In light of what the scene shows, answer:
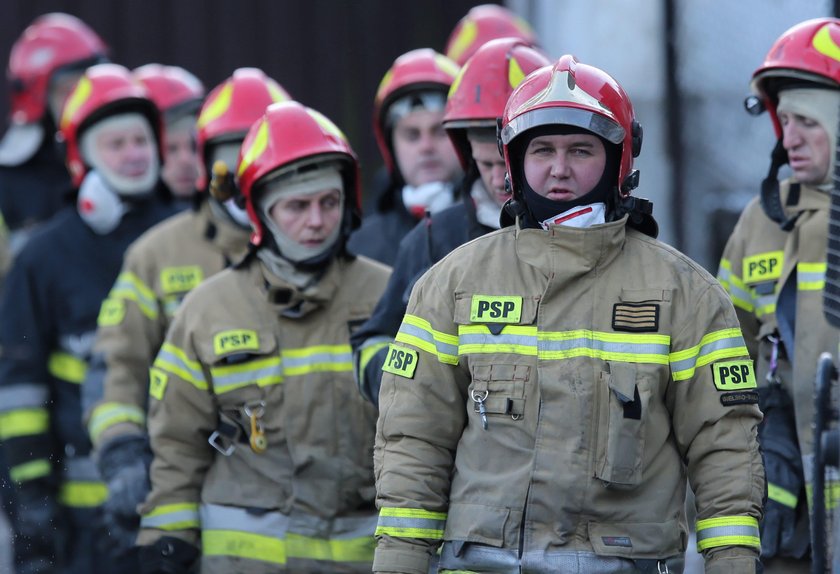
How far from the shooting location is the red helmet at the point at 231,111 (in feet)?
22.3

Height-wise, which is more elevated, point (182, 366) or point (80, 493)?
point (182, 366)

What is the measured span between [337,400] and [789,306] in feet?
4.90

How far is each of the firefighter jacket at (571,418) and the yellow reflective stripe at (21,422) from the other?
346cm

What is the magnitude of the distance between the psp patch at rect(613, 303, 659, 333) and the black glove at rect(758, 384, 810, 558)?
56.8 inches

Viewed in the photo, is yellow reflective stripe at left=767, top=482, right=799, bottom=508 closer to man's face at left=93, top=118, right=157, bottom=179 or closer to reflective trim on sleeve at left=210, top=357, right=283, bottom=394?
reflective trim on sleeve at left=210, top=357, right=283, bottom=394

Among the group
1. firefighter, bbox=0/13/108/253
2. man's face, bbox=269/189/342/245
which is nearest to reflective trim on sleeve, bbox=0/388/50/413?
firefighter, bbox=0/13/108/253

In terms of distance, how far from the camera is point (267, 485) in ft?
17.1

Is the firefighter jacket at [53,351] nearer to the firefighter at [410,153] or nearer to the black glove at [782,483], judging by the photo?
the firefighter at [410,153]

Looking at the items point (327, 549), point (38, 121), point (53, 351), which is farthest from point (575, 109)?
point (38, 121)

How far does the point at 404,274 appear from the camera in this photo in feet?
16.7

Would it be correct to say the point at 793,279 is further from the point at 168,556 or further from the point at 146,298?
Result: the point at 146,298

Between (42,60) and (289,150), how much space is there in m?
4.31

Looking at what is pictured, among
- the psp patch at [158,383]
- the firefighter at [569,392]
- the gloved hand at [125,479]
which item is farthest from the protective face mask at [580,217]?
the gloved hand at [125,479]

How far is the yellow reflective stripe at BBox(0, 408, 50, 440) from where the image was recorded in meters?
7.11
